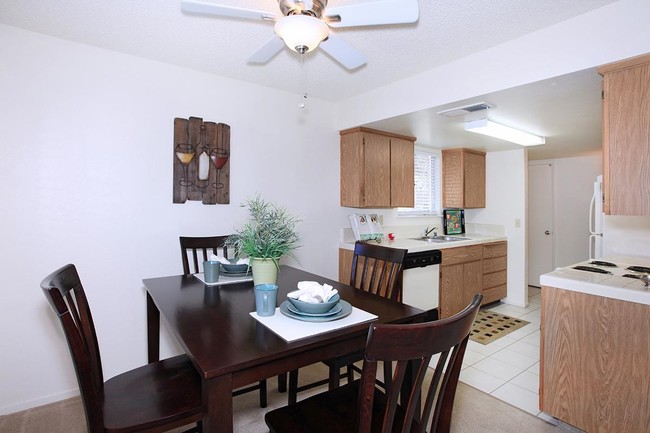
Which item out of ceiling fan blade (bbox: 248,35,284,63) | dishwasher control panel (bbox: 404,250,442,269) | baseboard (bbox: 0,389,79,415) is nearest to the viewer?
ceiling fan blade (bbox: 248,35,284,63)

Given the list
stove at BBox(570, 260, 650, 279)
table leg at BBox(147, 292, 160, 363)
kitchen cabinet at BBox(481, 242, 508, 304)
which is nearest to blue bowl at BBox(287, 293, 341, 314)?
table leg at BBox(147, 292, 160, 363)

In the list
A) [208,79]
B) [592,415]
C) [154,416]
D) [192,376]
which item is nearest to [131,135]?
[208,79]

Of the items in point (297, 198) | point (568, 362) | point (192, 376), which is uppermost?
point (297, 198)

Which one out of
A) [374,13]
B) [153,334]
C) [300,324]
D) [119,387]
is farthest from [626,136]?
[153,334]

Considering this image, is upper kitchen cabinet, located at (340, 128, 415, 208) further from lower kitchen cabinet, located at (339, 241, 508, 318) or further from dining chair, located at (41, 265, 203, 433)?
dining chair, located at (41, 265, 203, 433)

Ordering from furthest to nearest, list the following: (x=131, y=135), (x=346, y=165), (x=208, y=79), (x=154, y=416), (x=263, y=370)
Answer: (x=346, y=165) < (x=208, y=79) < (x=131, y=135) < (x=154, y=416) < (x=263, y=370)

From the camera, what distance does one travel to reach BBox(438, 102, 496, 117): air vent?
97.3 inches

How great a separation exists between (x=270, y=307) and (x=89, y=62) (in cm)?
212

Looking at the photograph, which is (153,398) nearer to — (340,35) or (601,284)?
(340,35)

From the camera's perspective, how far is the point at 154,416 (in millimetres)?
1214

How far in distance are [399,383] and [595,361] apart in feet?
5.21

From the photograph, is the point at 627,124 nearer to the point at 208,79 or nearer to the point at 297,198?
the point at 297,198

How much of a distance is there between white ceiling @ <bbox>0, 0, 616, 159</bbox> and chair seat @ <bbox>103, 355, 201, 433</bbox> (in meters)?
1.82

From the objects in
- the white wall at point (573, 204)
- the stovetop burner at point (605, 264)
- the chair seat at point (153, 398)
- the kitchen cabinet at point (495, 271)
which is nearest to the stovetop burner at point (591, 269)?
the stovetop burner at point (605, 264)
